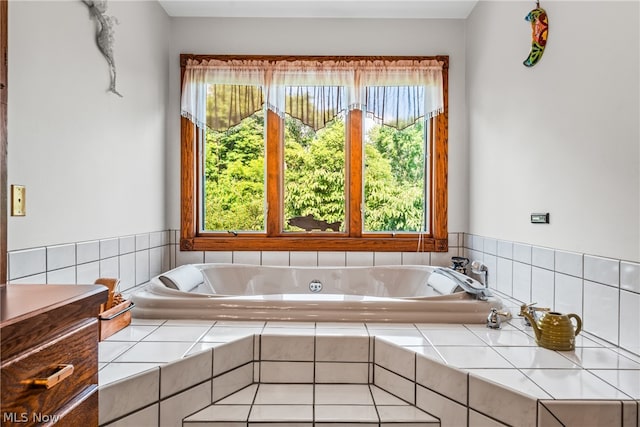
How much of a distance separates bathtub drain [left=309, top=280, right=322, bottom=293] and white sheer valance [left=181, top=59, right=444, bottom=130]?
1114 mm

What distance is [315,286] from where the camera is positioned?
8.70 feet

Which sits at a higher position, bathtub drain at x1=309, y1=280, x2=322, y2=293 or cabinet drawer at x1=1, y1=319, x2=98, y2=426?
cabinet drawer at x1=1, y1=319, x2=98, y2=426

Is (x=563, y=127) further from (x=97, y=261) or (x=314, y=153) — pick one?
(x=97, y=261)

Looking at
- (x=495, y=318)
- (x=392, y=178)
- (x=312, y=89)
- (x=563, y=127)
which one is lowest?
(x=495, y=318)

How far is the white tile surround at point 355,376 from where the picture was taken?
3.65 ft

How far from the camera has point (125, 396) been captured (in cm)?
115

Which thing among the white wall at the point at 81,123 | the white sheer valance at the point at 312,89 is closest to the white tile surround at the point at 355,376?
the white wall at the point at 81,123

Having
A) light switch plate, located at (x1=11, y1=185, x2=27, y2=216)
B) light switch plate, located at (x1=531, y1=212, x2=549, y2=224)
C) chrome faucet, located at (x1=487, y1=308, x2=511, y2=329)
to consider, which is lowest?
chrome faucet, located at (x1=487, y1=308, x2=511, y2=329)

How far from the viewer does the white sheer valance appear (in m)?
2.74

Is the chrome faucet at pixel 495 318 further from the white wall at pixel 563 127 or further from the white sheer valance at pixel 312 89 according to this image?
the white sheer valance at pixel 312 89

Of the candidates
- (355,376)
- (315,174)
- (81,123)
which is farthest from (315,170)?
(355,376)

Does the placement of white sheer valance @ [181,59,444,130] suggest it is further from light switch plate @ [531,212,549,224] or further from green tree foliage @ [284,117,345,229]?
light switch plate @ [531,212,549,224]

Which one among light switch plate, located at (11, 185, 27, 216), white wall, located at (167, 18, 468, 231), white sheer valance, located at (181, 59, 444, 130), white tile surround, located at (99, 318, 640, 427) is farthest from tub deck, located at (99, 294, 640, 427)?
white wall, located at (167, 18, 468, 231)

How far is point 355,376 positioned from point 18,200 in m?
1.43
